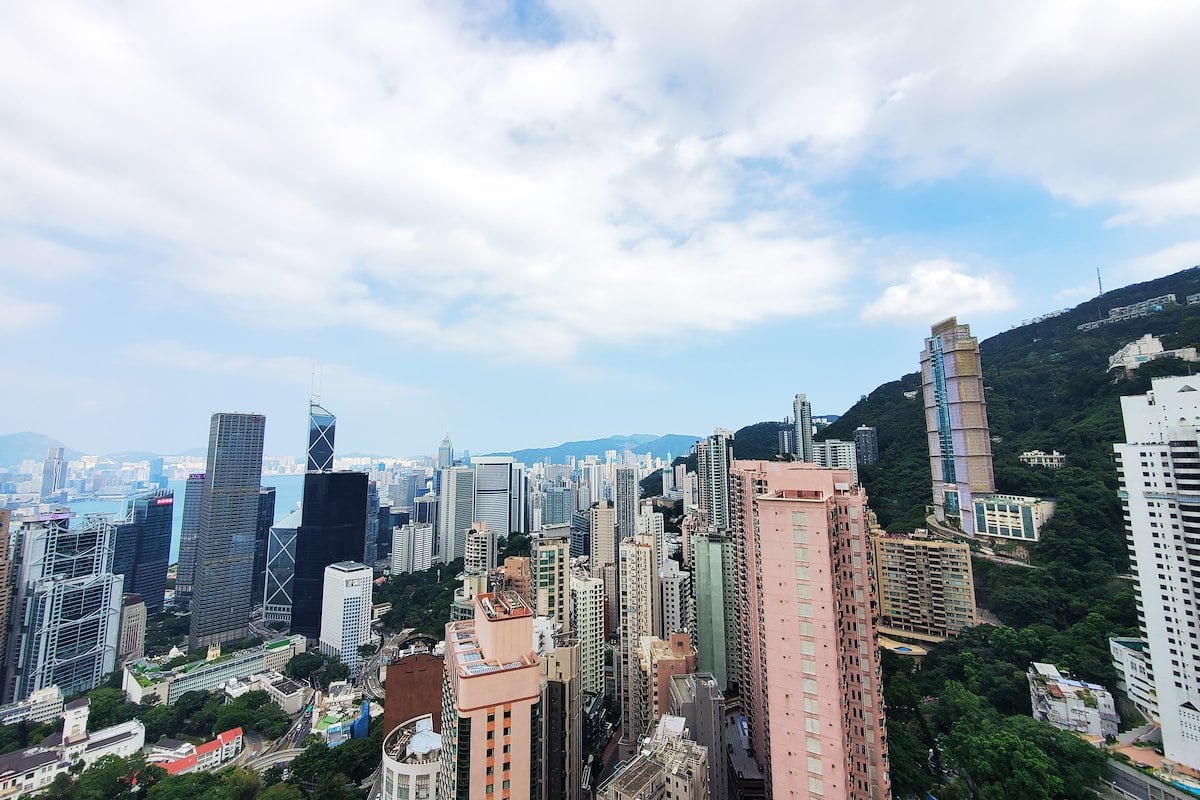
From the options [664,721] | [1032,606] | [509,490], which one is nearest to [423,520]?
[509,490]

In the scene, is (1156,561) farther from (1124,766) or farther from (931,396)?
(931,396)

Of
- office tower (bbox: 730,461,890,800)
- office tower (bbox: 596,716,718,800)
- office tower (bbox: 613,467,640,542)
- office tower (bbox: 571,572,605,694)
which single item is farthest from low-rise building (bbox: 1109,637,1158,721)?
office tower (bbox: 613,467,640,542)

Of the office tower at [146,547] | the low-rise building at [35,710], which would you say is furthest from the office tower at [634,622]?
the office tower at [146,547]

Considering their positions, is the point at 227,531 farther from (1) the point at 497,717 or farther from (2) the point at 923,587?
(2) the point at 923,587

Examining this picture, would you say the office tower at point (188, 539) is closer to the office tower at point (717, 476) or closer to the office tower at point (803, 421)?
the office tower at point (717, 476)

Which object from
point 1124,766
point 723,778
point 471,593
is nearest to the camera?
point 1124,766

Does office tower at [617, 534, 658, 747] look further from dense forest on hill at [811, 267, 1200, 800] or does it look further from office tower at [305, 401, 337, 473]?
office tower at [305, 401, 337, 473]

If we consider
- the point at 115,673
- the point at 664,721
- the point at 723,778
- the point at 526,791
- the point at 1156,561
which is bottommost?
the point at 115,673
